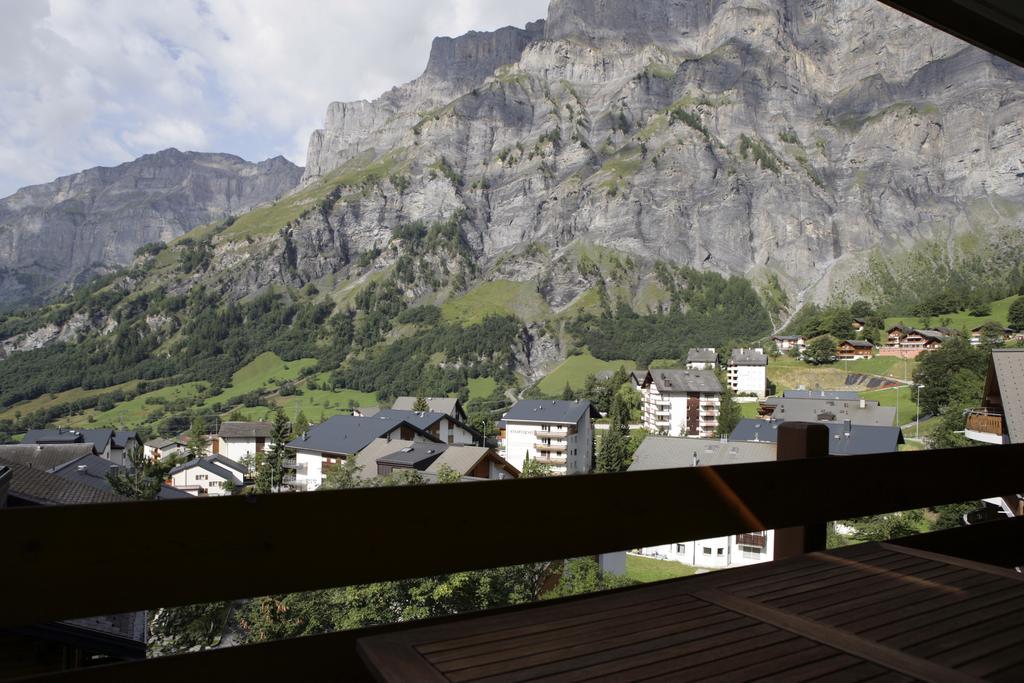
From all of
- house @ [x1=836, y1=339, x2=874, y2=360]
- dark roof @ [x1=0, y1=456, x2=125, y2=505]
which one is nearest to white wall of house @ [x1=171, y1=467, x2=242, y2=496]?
dark roof @ [x1=0, y1=456, x2=125, y2=505]

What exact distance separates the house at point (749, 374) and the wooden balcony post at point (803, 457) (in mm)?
74949

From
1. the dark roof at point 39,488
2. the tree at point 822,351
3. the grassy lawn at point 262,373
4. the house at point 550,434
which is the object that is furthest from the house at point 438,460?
the grassy lawn at point 262,373

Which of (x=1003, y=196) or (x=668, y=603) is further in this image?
(x=1003, y=196)

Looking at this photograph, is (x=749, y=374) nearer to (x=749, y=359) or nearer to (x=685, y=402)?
(x=749, y=359)

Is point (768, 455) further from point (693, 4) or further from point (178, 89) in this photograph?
point (693, 4)

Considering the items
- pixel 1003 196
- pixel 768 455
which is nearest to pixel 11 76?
pixel 768 455

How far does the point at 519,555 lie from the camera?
157 centimetres

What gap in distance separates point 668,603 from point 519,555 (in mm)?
433

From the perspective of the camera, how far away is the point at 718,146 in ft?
439

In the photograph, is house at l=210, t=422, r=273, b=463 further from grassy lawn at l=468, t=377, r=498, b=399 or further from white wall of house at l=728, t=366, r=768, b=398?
white wall of house at l=728, t=366, r=768, b=398

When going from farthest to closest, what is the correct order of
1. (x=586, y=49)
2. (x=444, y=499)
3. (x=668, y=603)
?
(x=586, y=49), (x=668, y=603), (x=444, y=499)

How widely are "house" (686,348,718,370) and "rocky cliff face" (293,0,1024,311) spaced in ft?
112

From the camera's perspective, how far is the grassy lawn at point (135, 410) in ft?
242

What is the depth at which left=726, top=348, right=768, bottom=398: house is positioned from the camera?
73.8 metres
